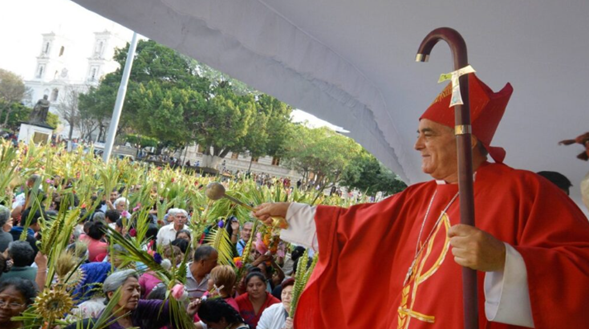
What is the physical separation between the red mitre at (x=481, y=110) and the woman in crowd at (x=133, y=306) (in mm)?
1993

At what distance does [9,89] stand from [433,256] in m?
59.0

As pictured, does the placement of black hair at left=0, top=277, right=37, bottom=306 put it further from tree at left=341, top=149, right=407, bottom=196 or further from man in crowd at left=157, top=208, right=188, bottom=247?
tree at left=341, top=149, right=407, bottom=196

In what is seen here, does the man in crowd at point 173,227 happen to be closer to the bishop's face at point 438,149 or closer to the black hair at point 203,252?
the black hair at point 203,252

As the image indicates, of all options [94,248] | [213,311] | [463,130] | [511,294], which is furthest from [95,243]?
[463,130]

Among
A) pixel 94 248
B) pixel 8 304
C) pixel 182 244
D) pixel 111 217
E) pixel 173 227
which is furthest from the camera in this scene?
pixel 173 227

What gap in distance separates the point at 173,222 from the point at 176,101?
29.5 m

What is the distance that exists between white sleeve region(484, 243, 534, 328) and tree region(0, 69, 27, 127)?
56.4 metres

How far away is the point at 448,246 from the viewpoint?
6.35 feet

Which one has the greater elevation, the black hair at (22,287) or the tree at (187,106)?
the tree at (187,106)

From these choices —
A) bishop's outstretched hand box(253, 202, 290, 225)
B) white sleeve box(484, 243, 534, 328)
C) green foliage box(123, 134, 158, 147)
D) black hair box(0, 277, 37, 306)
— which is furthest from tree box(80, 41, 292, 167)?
white sleeve box(484, 243, 534, 328)

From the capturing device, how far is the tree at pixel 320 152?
38.9m

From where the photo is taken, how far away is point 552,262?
1.51 metres

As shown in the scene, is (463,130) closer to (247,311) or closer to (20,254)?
(247,311)

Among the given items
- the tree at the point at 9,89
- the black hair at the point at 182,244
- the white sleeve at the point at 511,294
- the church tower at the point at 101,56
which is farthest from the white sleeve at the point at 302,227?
the church tower at the point at 101,56
